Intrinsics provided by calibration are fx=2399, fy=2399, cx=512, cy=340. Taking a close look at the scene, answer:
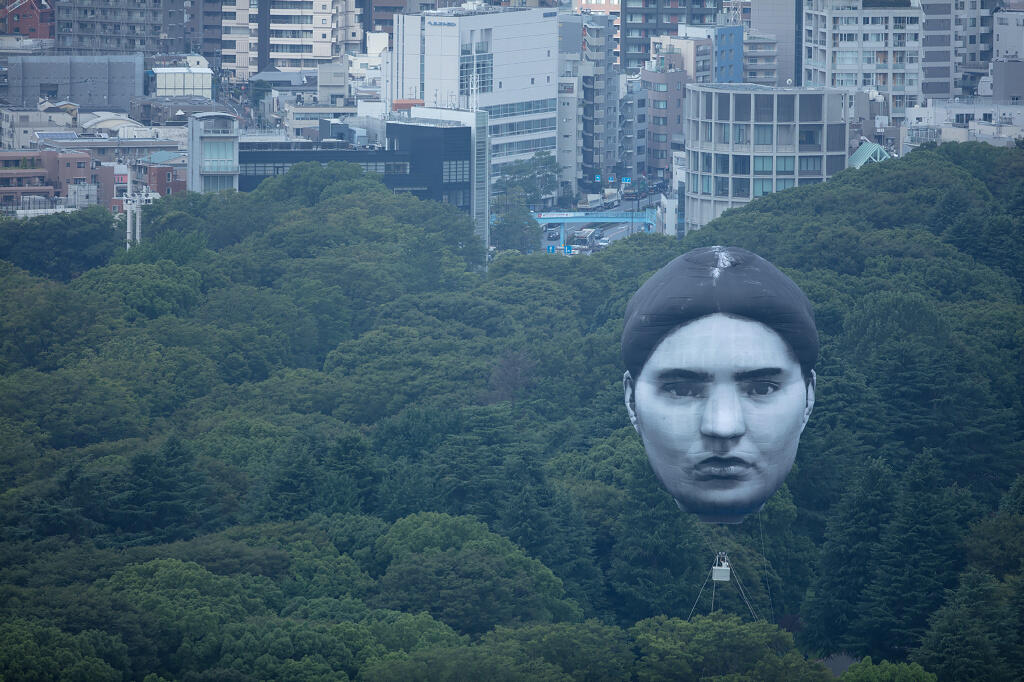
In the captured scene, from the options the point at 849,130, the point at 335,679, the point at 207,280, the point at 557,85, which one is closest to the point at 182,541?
the point at 335,679

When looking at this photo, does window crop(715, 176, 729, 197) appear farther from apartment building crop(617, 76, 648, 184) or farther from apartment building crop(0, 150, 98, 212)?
apartment building crop(617, 76, 648, 184)

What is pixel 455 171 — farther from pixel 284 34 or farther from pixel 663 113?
pixel 284 34

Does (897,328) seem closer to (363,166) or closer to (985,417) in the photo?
(985,417)

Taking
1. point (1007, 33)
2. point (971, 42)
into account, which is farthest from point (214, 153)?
point (1007, 33)

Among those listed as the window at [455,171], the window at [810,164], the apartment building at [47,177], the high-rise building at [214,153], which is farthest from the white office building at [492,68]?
the window at [810,164]

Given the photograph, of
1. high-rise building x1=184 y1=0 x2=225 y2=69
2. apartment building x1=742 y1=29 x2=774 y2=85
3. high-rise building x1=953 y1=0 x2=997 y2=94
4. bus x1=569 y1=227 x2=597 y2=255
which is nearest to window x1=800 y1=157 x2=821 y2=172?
bus x1=569 y1=227 x2=597 y2=255

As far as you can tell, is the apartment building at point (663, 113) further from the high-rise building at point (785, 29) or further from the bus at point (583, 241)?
the bus at point (583, 241)
